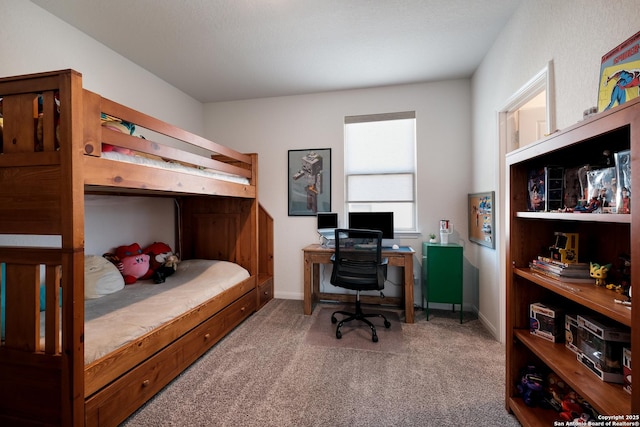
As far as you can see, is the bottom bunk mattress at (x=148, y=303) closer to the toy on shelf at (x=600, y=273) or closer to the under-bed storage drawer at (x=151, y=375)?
the under-bed storage drawer at (x=151, y=375)

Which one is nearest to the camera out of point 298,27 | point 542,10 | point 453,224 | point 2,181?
point 2,181

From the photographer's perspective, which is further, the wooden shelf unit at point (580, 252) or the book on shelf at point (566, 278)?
the book on shelf at point (566, 278)

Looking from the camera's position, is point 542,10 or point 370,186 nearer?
point 542,10

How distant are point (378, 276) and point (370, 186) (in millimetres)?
1356

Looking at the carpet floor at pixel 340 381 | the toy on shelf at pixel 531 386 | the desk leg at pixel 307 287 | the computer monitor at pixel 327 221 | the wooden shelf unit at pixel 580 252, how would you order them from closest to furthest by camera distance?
the wooden shelf unit at pixel 580 252 → the toy on shelf at pixel 531 386 → the carpet floor at pixel 340 381 → the desk leg at pixel 307 287 → the computer monitor at pixel 327 221

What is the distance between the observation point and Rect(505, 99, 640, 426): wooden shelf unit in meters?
0.79

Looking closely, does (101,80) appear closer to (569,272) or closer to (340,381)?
(340,381)

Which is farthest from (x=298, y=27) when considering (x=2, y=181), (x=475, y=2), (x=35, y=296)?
(x=35, y=296)

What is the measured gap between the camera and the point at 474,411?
156cm

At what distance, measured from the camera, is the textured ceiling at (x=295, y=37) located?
6.57ft

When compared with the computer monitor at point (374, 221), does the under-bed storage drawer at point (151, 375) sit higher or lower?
lower

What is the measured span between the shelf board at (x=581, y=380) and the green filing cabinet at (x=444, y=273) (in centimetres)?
143

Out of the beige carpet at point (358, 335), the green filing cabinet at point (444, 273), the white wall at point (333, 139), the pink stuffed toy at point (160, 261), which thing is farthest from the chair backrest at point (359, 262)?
the pink stuffed toy at point (160, 261)

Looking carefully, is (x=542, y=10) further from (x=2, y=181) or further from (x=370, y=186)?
(x=2, y=181)
